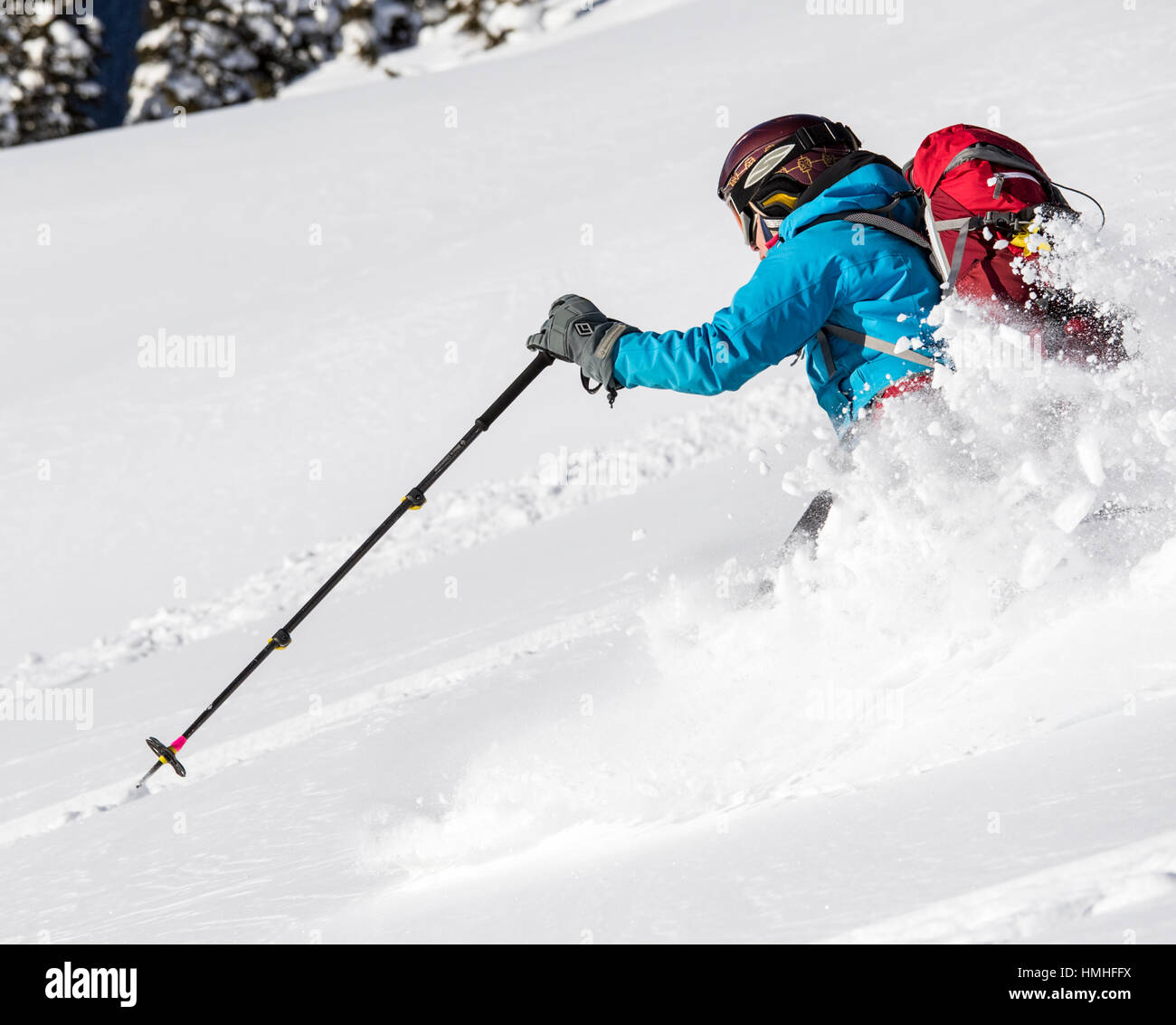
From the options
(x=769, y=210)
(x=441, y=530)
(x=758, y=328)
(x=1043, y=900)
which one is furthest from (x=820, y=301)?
(x=441, y=530)

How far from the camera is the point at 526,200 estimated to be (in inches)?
570

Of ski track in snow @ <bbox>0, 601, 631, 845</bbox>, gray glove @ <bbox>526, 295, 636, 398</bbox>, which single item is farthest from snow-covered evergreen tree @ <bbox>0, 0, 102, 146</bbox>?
gray glove @ <bbox>526, 295, 636, 398</bbox>

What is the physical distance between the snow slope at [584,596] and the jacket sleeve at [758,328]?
15.6 inches

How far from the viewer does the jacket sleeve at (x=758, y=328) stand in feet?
11.0

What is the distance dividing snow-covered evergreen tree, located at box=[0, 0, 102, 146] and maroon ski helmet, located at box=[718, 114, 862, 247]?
1350 inches

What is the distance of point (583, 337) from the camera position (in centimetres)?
371

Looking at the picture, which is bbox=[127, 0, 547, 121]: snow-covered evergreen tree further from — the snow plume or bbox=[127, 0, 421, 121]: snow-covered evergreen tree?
the snow plume

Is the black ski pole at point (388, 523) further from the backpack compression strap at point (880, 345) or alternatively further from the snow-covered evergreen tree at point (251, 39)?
the snow-covered evergreen tree at point (251, 39)

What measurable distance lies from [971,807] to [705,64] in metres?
16.5

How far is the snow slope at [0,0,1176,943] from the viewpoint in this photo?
256cm

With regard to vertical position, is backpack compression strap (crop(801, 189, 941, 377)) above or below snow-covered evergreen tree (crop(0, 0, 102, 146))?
below
